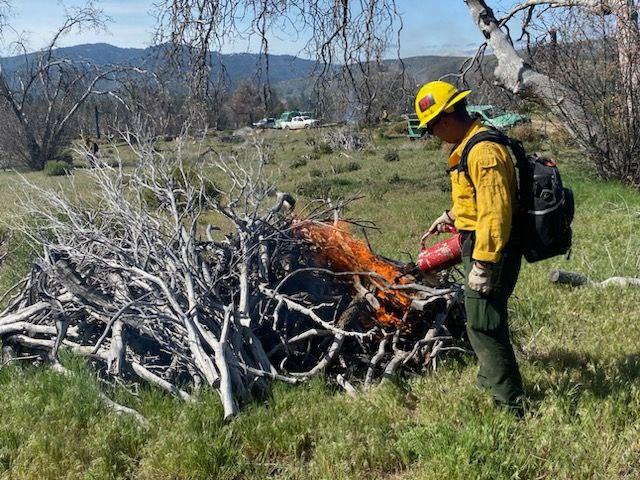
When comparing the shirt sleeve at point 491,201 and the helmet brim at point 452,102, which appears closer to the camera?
the shirt sleeve at point 491,201

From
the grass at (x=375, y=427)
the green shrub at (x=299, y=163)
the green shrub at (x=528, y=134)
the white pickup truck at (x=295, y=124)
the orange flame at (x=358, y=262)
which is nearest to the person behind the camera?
the grass at (x=375, y=427)

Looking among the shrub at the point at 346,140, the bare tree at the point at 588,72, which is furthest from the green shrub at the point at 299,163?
the bare tree at the point at 588,72

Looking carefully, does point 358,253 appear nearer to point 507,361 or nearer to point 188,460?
point 507,361

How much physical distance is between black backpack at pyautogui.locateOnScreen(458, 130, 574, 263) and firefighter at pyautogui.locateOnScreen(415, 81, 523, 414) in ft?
0.17

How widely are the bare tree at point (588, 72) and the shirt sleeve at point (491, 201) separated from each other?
7484mm

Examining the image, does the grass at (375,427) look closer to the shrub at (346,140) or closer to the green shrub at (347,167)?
the green shrub at (347,167)

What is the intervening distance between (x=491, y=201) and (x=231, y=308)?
188 cm

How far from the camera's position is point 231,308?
4102mm

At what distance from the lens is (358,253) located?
16.8ft

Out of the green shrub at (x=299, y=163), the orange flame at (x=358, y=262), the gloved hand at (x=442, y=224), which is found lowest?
the green shrub at (x=299, y=163)

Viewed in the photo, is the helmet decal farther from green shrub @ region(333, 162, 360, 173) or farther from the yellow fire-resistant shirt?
green shrub @ region(333, 162, 360, 173)

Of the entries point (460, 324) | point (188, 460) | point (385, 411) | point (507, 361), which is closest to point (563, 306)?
point (460, 324)

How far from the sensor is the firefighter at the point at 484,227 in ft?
10.2

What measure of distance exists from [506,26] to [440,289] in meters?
9.08
